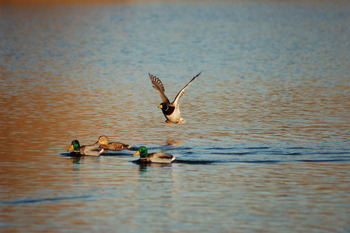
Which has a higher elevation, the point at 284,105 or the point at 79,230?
the point at 284,105

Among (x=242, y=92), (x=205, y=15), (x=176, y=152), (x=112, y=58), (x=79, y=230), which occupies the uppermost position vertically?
(x=205, y=15)

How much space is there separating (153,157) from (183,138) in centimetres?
453

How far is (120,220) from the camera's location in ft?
57.5

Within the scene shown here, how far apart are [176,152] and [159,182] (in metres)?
3.94

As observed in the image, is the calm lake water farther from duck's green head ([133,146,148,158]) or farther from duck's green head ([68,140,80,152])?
duck's green head ([133,146,148,158])

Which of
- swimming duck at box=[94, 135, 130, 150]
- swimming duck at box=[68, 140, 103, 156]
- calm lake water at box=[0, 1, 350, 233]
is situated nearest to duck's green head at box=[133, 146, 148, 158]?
calm lake water at box=[0, 1, 350, 233]

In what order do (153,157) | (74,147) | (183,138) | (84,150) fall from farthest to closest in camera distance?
1. (183,138)
2. (84,150)
3. (74,147)
4. (153,157)

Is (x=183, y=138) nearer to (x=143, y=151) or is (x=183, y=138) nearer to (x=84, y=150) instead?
(x=84, y=150)

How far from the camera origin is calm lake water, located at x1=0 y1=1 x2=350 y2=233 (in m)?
18.0

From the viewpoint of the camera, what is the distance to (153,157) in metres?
23.6

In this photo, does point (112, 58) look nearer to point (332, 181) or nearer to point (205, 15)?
point (332, 181)

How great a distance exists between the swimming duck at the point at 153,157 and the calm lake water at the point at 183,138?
0.85 ft

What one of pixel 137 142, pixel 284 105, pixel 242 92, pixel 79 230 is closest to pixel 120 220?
pixel 79 230

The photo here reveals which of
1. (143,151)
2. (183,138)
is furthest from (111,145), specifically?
(183,138)
